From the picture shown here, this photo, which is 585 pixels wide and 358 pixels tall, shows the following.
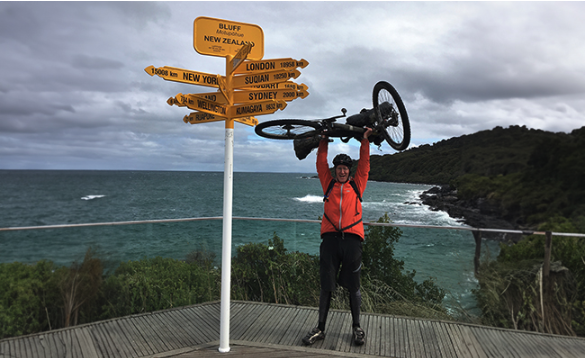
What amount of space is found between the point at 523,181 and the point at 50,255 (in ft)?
150

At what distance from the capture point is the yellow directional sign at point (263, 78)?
3012 millimetres

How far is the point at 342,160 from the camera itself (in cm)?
345

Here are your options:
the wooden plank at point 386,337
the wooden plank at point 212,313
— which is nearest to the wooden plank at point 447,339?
the wooden plank at point 386,337

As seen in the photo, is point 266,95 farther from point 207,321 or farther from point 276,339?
point 207,321

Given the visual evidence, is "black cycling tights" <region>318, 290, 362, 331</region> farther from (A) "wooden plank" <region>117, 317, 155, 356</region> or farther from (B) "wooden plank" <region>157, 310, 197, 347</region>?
(A) "wooden plank" <region>117, 317, 155, 356</region>

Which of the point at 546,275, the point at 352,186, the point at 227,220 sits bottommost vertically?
the point at 546,275

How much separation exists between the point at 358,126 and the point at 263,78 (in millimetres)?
941

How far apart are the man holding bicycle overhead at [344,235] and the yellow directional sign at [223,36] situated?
124 cm

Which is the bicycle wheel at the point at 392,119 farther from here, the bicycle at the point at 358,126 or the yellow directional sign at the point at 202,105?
the yellow directional sign at the point at 202,105

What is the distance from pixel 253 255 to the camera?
469 centimetres

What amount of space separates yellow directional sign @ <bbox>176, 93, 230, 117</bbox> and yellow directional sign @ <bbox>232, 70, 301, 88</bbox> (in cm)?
23

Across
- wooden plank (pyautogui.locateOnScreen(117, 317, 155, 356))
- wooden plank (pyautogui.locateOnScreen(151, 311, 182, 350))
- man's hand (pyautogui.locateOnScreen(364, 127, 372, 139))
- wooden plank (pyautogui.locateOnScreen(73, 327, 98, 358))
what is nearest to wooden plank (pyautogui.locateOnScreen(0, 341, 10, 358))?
wooden plank (pyautogui.locateOnScreen(73, 327, 98, 358))

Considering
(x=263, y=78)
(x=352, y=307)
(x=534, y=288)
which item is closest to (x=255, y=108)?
(x=263, y=78)

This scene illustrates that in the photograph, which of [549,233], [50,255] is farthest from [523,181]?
[50,255]
